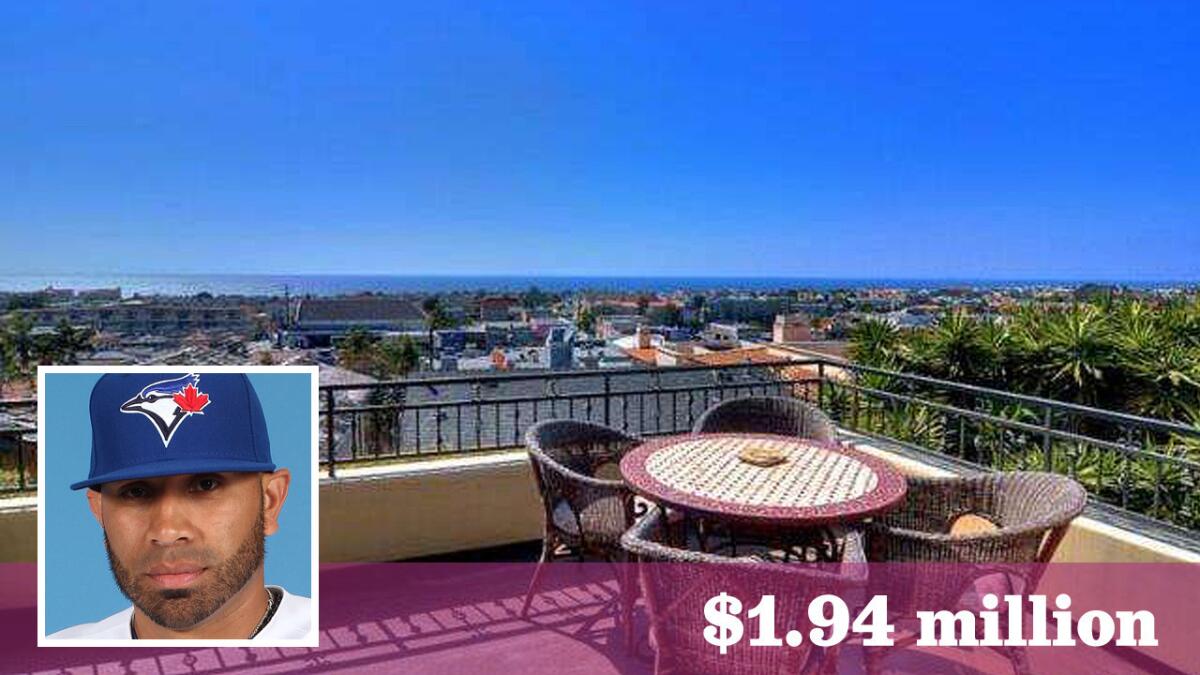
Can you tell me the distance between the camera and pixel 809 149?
36.2 m

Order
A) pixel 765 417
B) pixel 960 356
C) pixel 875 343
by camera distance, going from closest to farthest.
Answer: pixel 765 417, pixel 960 356, pixel 875 343

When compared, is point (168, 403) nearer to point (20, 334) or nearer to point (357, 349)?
point (20, 334)

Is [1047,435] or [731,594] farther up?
[1047,435]

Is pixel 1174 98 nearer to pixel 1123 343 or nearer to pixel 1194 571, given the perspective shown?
pixel 1123 343

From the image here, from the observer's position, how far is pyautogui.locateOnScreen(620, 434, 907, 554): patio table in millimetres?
2352

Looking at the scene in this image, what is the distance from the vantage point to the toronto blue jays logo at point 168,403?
5.56 feet

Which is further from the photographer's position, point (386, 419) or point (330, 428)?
point (386, 419)

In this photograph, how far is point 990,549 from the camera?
233 cm

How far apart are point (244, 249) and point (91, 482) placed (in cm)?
6430

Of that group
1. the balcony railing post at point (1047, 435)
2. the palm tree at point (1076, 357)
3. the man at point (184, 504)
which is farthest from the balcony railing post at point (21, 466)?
the palm tree at point (1076, 357)

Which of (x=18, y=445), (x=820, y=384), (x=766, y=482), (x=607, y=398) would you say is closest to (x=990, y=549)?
(x=766, y=482)

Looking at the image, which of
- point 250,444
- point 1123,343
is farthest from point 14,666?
point 1123,343

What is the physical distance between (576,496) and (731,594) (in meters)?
1.09

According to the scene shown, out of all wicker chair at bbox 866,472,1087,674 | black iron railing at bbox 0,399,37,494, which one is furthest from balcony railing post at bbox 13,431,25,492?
wicker chair at bbox 866,472,1087,674
